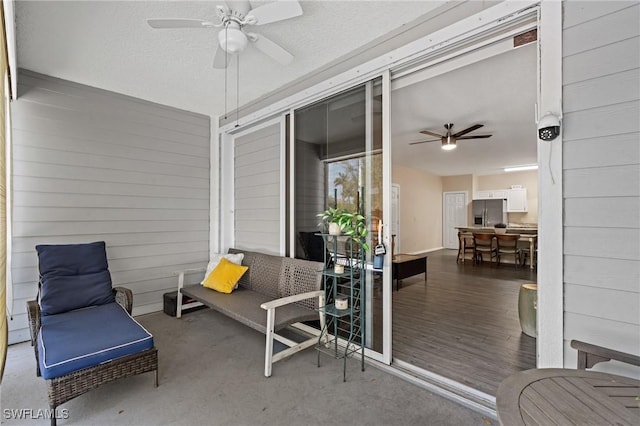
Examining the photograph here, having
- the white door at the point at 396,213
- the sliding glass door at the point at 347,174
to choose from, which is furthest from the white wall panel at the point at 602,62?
the white door at the point at 396,213

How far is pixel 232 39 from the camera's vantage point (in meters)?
2.25

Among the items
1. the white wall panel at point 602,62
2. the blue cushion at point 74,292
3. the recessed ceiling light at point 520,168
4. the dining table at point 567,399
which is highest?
the recessed ceiling light at point 520,168

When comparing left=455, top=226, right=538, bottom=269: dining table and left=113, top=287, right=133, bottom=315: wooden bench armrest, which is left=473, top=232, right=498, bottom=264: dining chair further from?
left=113, top=287, right=133, bottom=315: wooden bench armrest

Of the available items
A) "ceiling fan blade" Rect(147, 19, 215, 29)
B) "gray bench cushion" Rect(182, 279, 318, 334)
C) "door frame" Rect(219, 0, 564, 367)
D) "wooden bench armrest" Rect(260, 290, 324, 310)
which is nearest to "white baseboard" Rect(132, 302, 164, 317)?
"gray bench cushion" Rect(182, 279, 318, 334)

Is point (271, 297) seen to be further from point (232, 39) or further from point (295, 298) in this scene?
point (232, 39)

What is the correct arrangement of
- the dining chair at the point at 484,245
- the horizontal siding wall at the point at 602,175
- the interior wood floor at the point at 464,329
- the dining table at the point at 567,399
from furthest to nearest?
the dining chair at the point at 484,245, the interior wood floor at the point at 464,329, the horizontal siding wall at the point at 602,175, the dining table at the point at 567,399

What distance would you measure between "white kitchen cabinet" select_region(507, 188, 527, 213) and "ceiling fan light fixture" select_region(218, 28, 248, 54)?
9.76 meters

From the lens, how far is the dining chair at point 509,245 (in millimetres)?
7134

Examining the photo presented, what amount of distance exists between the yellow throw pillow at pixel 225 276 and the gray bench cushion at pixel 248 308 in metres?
0.06

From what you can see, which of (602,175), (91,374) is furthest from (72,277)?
(602,175)

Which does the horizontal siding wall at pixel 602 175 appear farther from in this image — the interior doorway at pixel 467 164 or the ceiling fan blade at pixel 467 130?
the ceiling fan blade at pixel 467 130

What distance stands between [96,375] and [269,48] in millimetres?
2620

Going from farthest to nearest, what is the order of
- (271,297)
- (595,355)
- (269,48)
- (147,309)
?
(147,309), (271,297), (269,48), (595,355)

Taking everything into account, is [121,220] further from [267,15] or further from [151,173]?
[267,15]
